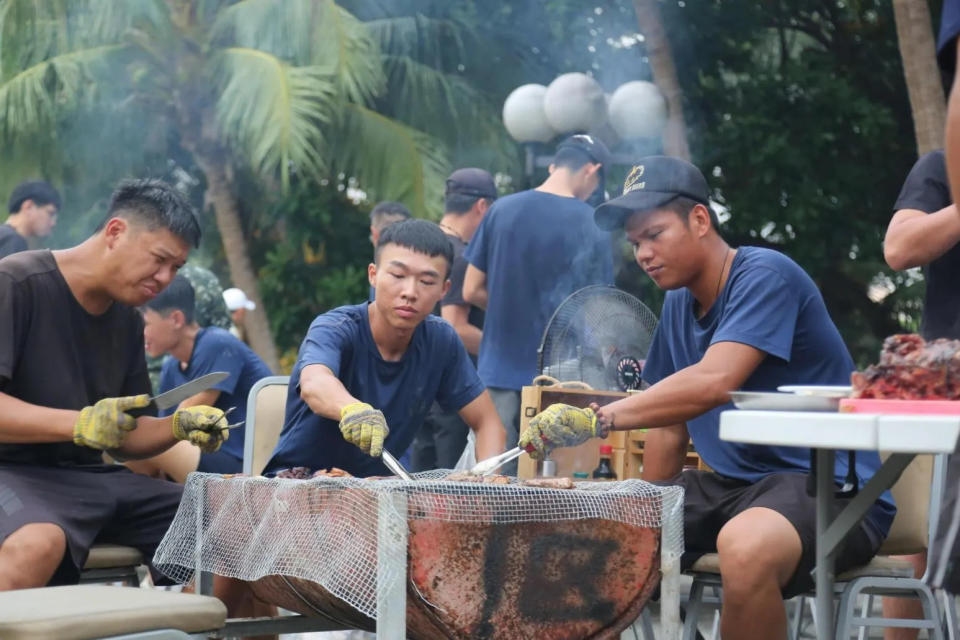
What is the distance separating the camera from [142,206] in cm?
373

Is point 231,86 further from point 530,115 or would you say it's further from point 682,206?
point 682,206

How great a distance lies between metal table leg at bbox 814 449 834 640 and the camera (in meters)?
2.55

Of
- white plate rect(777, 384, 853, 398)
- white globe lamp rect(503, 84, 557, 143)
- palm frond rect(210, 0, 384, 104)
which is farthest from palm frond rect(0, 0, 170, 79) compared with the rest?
white plate rect(777, 384, 853, 398)

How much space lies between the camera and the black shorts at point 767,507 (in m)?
3.11

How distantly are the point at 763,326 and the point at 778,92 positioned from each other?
909cm

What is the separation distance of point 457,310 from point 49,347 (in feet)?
8.95

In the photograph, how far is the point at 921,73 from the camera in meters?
8.20

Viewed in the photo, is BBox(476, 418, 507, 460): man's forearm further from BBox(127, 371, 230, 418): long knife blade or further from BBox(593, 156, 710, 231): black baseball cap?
BBox(127, 371, 230, 418): long knife blade

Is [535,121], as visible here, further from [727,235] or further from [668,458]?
[668,458]

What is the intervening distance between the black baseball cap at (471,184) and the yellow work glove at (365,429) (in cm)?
333

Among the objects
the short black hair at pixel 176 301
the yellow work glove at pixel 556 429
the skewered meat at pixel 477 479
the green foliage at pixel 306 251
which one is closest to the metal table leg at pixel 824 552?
the skewered meat at pixel 477 479

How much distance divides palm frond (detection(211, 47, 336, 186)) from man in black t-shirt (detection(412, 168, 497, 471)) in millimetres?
6770

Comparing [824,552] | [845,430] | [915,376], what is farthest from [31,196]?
[845,430]

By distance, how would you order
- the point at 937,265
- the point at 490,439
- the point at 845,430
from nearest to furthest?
the point at 845,430 < the point at 937,265 < the point at 490,439
